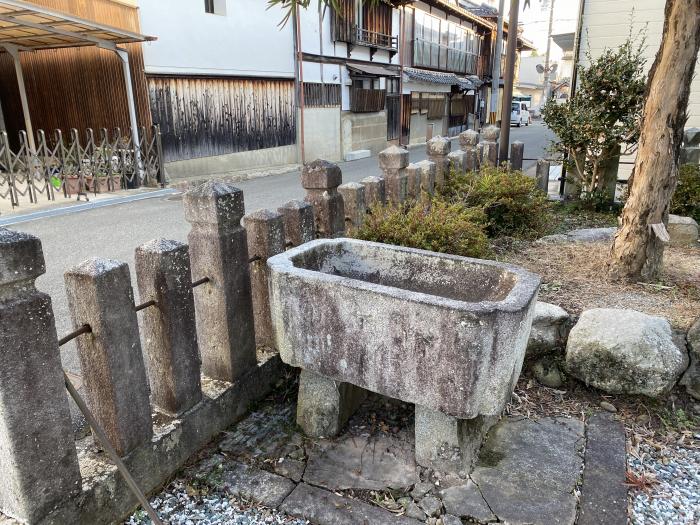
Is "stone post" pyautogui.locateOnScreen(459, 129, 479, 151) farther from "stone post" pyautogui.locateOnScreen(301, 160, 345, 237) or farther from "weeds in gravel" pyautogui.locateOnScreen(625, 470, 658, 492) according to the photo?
"weeds in gravel" pyautogui.locateOnScreen(625, 470, 658, 492)

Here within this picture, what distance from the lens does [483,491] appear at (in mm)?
2639

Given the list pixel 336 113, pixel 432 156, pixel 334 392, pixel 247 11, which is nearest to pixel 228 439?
pixel 334 392

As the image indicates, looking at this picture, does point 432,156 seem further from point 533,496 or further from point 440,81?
point 440,81

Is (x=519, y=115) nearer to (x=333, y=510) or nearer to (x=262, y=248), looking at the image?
(x=262, y=248)

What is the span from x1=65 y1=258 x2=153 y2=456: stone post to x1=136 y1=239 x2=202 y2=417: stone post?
0.67ft

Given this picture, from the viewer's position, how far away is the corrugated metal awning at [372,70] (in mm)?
19320

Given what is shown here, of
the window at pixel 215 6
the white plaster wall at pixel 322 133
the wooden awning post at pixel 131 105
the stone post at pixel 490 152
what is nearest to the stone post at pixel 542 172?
the stone post at pixel 490 152

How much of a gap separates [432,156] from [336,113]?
42.7 ft

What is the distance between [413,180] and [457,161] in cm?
152

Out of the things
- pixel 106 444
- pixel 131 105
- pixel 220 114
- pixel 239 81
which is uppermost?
pixel 239 81

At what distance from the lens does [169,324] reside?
2.58 meters

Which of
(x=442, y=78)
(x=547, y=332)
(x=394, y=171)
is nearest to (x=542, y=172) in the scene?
(x=394, y=171)

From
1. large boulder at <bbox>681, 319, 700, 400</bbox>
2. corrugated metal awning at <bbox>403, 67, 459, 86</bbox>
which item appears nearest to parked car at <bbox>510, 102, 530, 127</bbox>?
corrugated metal awning at <bbox>403, 67, 459, 86</bbox>

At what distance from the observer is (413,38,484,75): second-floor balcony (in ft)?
84.9
